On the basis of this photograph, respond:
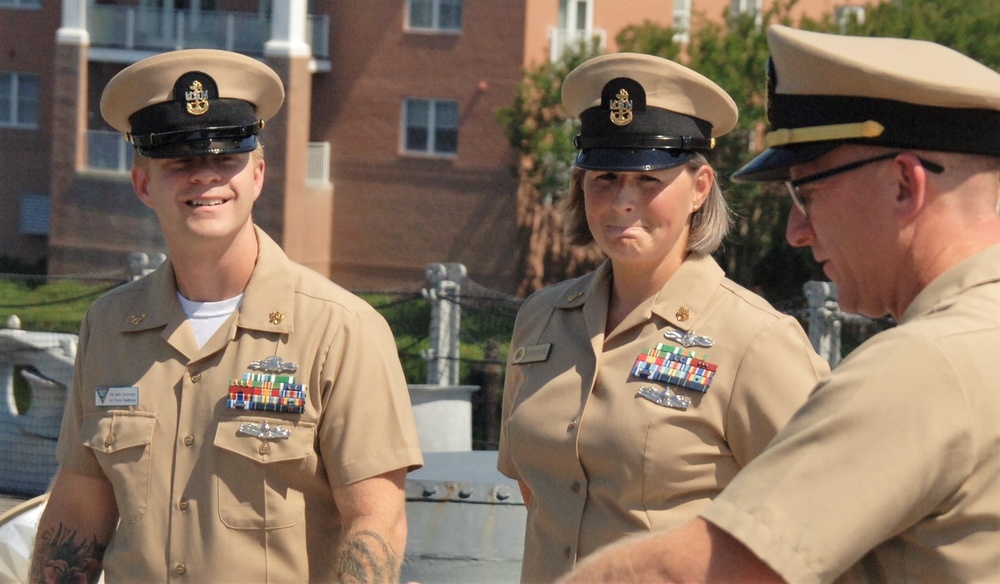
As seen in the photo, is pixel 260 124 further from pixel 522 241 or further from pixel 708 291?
pixel 522 241

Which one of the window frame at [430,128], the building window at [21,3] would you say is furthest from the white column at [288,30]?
the building window at [21,3]

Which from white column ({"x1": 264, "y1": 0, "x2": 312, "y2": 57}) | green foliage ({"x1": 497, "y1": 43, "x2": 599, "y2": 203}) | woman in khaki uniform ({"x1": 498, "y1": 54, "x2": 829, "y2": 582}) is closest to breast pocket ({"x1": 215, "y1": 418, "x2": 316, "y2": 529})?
woman in khaki uniform ({"x1": 498, "y1": 54, "x2": 829, "y2": 582})

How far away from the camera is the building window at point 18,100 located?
31109 mm

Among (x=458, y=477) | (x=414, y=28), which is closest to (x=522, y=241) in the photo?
(x=414, y=28)

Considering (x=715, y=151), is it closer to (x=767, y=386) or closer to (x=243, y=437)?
(x=767, y=386)

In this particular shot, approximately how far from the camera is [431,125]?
28.3 m

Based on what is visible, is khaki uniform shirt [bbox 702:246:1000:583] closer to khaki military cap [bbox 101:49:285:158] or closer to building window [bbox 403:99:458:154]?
khaki military cap [bbox 101:49:285:158]

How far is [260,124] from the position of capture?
11.7 ft

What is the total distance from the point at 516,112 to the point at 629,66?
2282 cm

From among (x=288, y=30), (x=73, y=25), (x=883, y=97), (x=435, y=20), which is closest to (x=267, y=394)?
(x=883, y=97)

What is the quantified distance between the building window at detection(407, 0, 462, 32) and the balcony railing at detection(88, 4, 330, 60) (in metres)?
1.99

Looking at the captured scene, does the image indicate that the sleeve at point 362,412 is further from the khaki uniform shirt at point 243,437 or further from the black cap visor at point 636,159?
the black cap visor at point 636,159

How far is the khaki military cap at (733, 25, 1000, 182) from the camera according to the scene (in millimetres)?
1927

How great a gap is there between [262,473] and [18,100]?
30.3 metres
